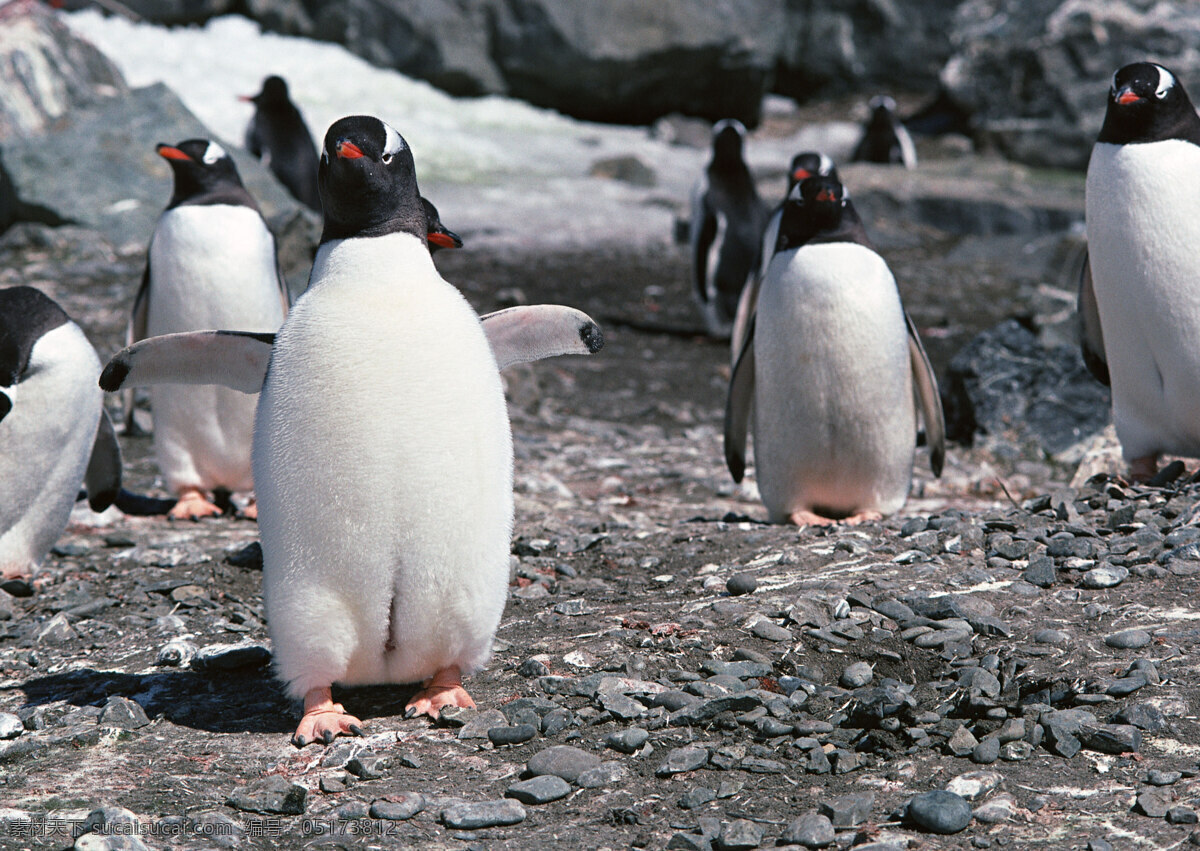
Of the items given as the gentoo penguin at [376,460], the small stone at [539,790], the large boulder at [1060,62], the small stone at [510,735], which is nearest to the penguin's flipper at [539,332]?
the gentoo penguin at [376,460]

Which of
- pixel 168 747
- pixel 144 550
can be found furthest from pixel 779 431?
pixel 168 747

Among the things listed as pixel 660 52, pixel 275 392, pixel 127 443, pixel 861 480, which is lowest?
pixel 127 443

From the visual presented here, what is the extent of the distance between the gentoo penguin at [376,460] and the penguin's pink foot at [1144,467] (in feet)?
10.2

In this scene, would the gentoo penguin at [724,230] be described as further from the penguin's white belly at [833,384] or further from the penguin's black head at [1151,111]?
the penguin's black head at [1151,111]

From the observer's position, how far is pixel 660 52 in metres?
24.2

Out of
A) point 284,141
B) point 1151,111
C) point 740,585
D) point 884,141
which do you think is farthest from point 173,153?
point 884,141

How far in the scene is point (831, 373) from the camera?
5059 millimetres

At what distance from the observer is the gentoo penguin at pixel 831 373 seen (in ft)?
16.5

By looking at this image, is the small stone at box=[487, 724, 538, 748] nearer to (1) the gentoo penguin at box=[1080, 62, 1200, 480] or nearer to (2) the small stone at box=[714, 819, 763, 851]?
(2) the small stone at box=[714, 819, 763, 851]

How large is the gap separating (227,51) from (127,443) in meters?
17.2

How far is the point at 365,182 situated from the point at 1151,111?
10.5 feet

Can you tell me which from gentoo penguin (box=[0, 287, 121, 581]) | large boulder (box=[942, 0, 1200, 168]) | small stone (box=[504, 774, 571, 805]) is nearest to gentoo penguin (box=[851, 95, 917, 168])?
large boulder (box=[942, 0, 1200, 168])

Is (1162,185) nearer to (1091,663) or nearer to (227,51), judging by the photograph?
(1091,663)

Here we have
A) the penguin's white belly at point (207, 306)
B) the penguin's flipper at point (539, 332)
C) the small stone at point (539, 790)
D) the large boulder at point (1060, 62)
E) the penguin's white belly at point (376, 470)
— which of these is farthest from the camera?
the large boulder at point (1060, 62)
